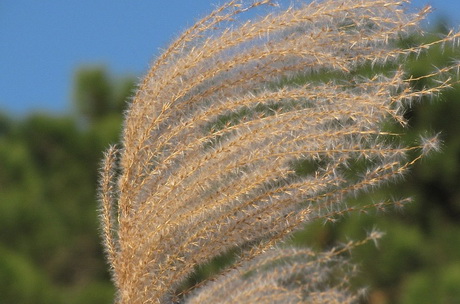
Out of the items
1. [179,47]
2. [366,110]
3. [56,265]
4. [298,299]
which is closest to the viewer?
[366,110]

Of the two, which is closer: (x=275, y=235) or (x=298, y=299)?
(x=275, y=235)

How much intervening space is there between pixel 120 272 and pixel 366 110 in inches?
23.2

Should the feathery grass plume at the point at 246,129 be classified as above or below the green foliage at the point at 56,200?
above

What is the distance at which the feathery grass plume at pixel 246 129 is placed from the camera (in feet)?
5.08

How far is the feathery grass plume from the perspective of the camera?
155cm

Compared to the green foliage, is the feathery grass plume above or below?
above

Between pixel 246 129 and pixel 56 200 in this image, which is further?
pixel 56 200

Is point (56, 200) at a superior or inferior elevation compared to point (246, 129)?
inferior

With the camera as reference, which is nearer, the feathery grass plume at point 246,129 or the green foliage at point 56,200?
the feathery grass plume at point 246,129

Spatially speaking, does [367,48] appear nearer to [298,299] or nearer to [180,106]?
[180,106]

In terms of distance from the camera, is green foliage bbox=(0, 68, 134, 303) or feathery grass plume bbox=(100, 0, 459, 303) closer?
feathery grass plume bbox=(100, 0, 459, 303)

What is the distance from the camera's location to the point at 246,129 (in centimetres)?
157

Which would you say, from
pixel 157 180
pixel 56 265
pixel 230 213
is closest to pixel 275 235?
pixel 230 213

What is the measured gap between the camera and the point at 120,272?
1.65 m
